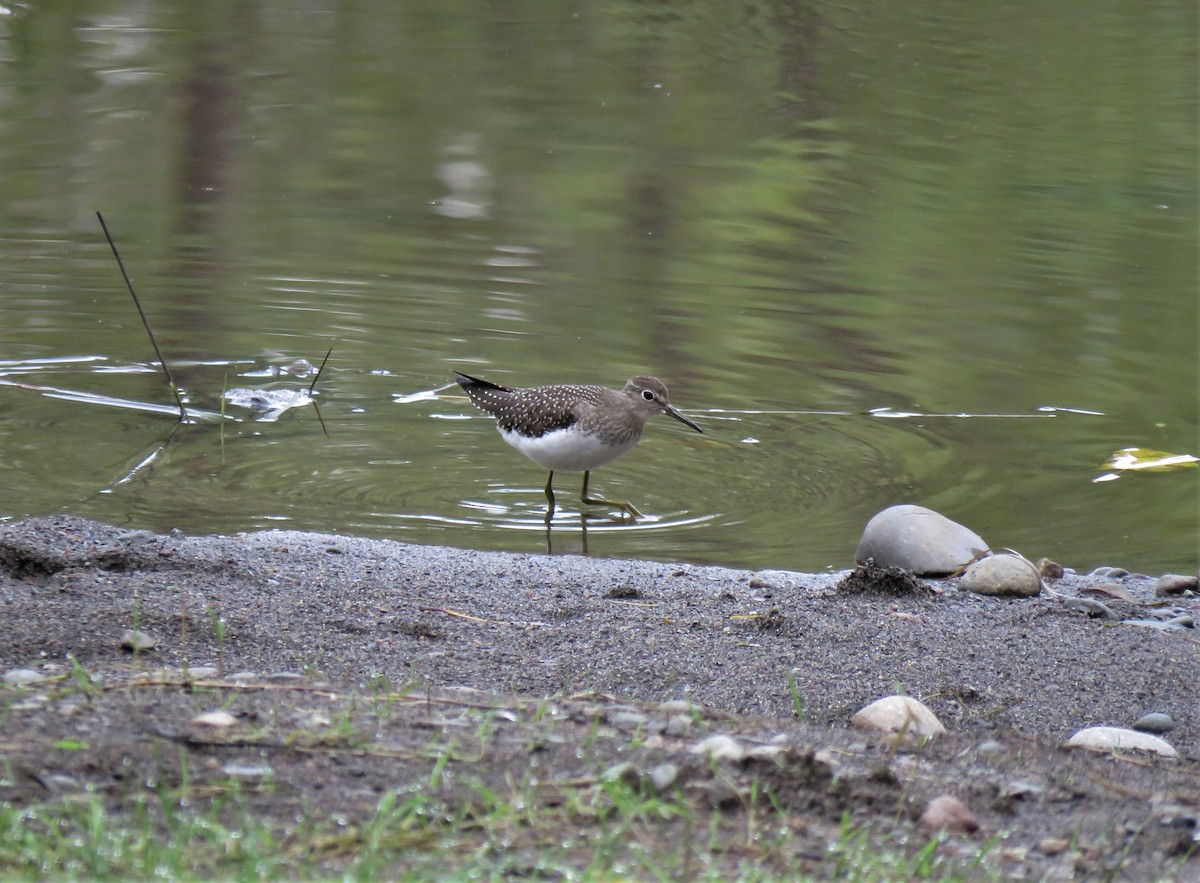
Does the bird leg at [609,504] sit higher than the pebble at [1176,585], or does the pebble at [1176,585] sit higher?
the pebble at [1176,585]

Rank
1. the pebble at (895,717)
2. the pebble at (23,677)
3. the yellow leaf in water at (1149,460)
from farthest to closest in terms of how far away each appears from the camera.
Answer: the yellow leaf in water at (1149,460) < the pebble at (895,717) < the pebble at (23,677)

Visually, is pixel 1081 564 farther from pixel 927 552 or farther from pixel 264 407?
pixel 264 407

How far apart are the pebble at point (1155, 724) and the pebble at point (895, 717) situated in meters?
0.76

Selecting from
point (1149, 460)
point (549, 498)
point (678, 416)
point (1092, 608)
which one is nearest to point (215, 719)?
point (1092, 608)

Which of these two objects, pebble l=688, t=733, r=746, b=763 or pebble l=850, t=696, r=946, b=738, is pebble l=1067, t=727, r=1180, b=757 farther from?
pebble l=688, t=733, r=746, b=763

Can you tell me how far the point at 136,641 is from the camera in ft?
15.5

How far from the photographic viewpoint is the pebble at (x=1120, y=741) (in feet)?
15.0

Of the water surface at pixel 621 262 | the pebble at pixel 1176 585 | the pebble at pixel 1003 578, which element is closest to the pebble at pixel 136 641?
the water surface at pixel 621 262

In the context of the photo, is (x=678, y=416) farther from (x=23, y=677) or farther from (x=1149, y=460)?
(x=23, y=677)

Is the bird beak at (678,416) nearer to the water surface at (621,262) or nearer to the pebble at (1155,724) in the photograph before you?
the water surface at (621,262)

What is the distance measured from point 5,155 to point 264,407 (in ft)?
22.1

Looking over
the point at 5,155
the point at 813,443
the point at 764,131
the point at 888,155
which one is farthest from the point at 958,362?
the point at 5,155

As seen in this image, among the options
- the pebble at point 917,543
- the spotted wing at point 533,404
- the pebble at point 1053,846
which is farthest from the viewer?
the spotted wing at point 533,404

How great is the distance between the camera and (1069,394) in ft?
32.2
